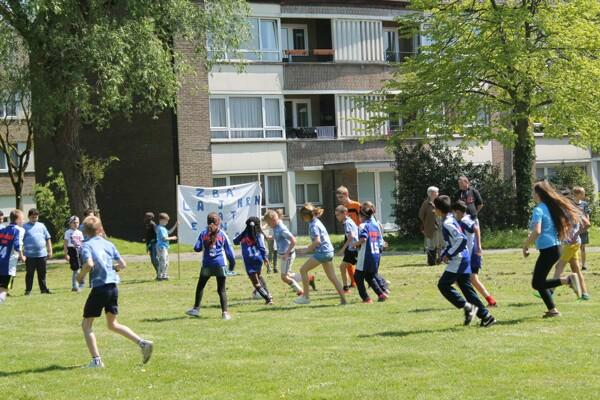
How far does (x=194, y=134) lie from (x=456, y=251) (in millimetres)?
28521

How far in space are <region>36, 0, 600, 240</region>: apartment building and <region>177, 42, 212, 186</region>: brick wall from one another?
0.04 meters

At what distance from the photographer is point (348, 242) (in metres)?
16.4

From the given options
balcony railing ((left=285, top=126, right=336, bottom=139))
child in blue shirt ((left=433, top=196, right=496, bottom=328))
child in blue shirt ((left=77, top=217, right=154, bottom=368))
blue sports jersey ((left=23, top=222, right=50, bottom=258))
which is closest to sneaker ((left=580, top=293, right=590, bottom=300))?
child in blue shirt ((left=433, top=196, right=496, bottom=328))

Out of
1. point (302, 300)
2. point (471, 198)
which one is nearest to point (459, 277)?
point (302, 300)

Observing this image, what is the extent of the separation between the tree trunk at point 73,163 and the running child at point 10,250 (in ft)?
39.9

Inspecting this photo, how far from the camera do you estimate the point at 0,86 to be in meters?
30.4

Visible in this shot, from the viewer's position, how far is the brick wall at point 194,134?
132 ft

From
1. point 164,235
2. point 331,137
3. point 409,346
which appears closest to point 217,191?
point 164,235

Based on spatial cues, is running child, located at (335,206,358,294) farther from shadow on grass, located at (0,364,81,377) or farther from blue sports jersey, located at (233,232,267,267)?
shadow on grass, located at (0,364,81,377)

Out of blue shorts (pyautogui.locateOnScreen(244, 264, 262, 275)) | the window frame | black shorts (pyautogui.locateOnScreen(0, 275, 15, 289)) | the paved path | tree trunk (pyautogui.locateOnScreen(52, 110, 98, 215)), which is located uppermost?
the window frame

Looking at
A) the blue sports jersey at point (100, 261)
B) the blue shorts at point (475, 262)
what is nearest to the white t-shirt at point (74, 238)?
the blue shorts at point (475, 262)

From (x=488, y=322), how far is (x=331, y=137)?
31.2m

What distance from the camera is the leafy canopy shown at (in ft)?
105

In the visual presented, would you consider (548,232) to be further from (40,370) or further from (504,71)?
(504,71)
